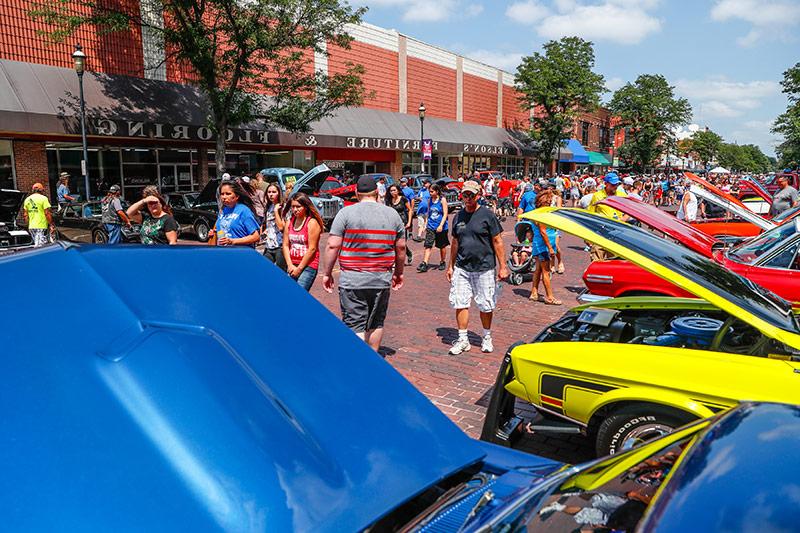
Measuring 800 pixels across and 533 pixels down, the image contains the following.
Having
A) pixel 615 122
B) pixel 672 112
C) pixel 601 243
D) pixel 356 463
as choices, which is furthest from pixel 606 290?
pixel 615 122

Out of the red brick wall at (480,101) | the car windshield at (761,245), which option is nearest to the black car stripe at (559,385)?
the car windshield at (761,245)

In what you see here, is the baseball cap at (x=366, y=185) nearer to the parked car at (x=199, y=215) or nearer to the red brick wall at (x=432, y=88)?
the parked car at (x=199, y=215)

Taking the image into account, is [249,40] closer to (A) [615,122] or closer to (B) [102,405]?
(B) [102,405]

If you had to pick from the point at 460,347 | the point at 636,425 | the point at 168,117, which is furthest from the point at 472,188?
the point at 168,117

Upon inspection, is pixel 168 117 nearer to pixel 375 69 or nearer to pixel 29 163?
pixel 29 163

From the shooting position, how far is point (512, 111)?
161ft

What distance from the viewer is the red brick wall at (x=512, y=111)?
157 feet

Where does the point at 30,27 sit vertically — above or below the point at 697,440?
above

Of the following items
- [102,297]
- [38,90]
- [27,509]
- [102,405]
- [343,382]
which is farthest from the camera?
[38,90]

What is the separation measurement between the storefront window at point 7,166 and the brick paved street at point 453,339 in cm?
1574

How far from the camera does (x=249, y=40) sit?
19.5m

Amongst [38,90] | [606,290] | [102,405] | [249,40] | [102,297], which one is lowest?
[606,290]

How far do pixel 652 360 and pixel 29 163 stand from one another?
22925 mm

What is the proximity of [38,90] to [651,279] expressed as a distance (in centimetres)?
2002
